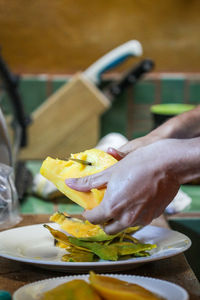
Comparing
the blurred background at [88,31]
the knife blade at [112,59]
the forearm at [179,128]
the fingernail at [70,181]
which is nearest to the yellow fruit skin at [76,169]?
the fingernail at [70,181]

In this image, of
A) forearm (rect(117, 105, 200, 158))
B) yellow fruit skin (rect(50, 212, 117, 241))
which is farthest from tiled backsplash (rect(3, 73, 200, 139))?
yellow fruit skin (rect(50, 212, 117, 241))

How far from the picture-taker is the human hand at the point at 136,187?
982 mm

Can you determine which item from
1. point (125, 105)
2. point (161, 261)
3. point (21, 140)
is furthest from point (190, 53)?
point (161, 261)

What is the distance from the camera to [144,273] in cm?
107

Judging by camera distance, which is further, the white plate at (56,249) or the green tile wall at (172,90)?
the green tile wall at (172,90)

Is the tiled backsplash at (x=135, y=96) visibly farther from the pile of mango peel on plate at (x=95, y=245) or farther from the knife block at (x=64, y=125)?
the pile of mango peel on plate at (x=95, y=245)

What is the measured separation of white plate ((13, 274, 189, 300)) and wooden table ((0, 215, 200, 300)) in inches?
3.8

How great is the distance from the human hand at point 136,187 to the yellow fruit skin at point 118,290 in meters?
0.14

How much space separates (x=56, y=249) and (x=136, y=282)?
→ 0.29 metres

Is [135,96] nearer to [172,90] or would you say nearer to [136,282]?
[172,90]

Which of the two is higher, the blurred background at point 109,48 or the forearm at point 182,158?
the forearm at point 182,158

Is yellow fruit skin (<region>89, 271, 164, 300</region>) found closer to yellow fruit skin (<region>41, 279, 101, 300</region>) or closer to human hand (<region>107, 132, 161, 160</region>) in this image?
yellow fruit skin (<region>41, 279, 101, 300</region>)

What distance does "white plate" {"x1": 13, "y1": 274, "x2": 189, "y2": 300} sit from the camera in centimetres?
85

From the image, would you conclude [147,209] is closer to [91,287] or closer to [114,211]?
[114,211]
